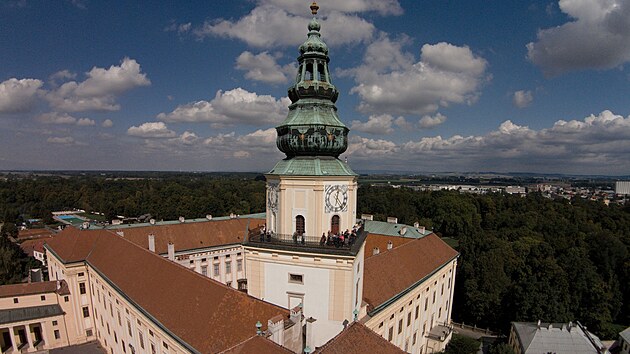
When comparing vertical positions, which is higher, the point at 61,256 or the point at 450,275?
the point at 61,256

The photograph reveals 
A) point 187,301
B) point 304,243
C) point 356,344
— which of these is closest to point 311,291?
point 304,243

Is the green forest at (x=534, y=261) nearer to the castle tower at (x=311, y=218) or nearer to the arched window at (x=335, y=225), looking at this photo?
the castle tower at (x=311, y=218)

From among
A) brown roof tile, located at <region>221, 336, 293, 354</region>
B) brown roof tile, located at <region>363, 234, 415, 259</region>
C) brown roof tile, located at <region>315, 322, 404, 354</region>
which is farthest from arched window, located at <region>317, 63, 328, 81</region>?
brown roof tile, located at <region>363, 234, 415, 259</region>

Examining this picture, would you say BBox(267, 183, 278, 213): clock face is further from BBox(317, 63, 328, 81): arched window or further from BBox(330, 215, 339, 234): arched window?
BBox(317, 63, 328, 81): arched window

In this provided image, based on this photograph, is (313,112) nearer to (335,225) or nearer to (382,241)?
(335,225)

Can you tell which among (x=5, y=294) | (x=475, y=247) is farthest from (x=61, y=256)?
(x=475, y=247)

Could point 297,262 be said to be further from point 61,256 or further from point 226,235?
point 226,235
